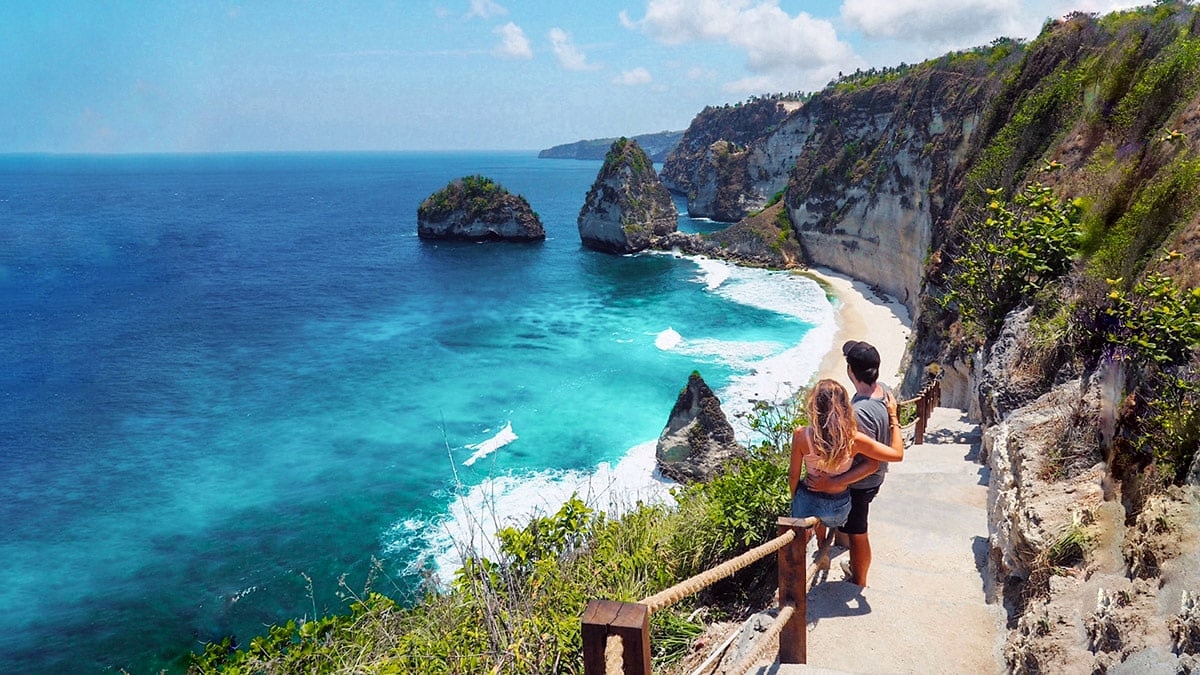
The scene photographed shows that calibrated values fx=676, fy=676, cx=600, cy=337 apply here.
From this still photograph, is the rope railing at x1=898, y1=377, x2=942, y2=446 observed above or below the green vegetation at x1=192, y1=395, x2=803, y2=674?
below

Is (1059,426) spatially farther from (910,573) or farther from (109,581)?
(109,581)

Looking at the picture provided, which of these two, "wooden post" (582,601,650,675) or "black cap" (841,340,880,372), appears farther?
"black cap" (841,340,880,372)

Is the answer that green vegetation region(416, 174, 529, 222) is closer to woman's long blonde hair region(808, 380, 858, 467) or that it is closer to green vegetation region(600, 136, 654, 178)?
green vegetation region(600, 136, 654, 178)

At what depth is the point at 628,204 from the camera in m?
70.5

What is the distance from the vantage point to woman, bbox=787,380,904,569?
5.10 meters

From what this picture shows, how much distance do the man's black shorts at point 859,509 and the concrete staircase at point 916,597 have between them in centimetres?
63

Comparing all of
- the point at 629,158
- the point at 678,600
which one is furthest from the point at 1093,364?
the point at 629,158

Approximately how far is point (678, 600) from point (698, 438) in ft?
63.5

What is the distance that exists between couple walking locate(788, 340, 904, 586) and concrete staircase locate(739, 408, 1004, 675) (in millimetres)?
344

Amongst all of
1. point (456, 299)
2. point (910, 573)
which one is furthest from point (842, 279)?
point (910, 573)

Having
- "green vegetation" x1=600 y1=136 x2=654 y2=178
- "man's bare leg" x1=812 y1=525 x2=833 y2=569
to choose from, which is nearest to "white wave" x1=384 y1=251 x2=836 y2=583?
"man's bare leg" x1=812 y1=525 x2=833 y2=569

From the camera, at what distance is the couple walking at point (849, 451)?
201 inches

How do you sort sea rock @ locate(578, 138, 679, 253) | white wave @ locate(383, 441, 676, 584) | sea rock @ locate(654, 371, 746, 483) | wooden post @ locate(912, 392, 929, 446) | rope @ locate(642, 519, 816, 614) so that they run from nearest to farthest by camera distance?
rope @ locate(642, 519, 816, 614) → wooden post @ locate(912, 392, 929, 446) → white wave @ locate(383, 441, 676, 584) → sea rock @ locate(654, 371, 746, 483) → sea rock @ locate(578, 138, 679, 253)

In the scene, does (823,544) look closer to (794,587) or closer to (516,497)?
(794,587)
